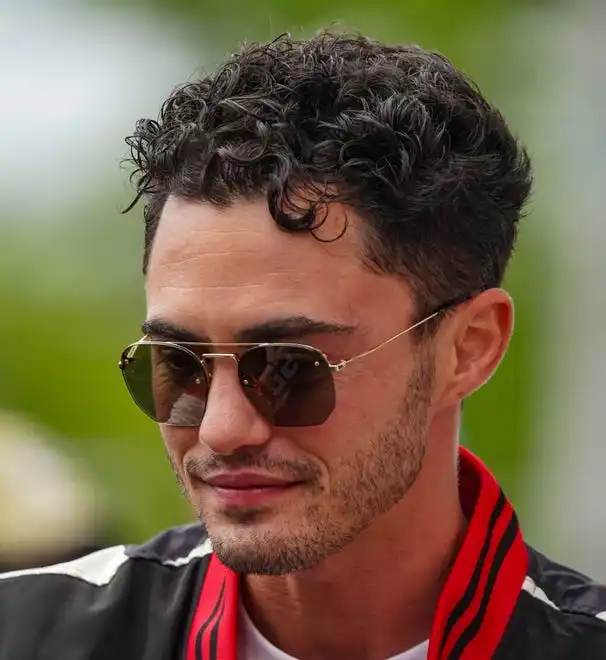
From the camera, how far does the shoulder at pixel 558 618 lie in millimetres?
1763

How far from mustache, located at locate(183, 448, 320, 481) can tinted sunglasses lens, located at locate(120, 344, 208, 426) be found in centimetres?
8

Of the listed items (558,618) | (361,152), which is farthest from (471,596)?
(361,152)

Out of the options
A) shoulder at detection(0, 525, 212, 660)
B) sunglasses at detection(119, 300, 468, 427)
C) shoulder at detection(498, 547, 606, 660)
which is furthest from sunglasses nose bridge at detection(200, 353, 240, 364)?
shoulder at detection(498, 547, 606, 660)

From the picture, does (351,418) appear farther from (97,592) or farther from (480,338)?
(97,592)

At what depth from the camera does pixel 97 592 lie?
1.95 meters

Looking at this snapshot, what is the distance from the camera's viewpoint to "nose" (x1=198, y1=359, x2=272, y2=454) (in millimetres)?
1612

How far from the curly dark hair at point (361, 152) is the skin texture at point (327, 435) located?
0.05 metres

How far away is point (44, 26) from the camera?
425 cm

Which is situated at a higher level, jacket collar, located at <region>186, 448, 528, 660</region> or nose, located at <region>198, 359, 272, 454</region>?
nose, located at <region>198, 359, 272, 454</region>

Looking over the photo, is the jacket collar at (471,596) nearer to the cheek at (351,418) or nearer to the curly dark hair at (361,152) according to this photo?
the cheek at (351,418)

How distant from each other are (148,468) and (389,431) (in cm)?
268

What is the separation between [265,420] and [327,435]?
0.37 ft

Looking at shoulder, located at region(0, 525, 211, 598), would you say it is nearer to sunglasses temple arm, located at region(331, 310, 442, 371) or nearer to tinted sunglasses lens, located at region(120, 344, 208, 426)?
tinted sunglasses lens, located at region(120, 344, 208, 426)

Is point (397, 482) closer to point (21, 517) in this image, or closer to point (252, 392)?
point (252, 392)
